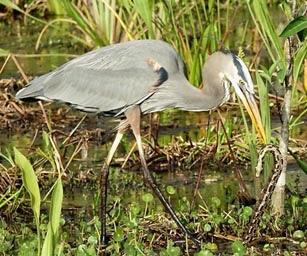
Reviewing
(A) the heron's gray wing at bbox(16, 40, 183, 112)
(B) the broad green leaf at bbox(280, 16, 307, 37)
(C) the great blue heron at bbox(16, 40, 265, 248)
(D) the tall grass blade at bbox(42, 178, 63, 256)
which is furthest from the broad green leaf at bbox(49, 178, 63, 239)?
(A) the heron's gray wing at bbox(16, 40, 183, 112)

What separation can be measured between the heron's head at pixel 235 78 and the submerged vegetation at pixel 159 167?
0.18 ft

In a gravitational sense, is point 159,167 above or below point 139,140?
below

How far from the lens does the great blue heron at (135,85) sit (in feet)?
19.1

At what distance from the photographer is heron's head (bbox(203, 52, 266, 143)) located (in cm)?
554

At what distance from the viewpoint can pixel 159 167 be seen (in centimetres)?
707

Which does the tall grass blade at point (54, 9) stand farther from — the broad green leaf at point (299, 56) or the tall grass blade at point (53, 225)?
the tall grass blade at point (53, 225)

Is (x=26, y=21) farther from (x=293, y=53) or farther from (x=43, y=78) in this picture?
(x=293, y=53)

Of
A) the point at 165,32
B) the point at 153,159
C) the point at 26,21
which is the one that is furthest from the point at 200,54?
the point at 26,21

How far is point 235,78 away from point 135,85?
23.4 inches

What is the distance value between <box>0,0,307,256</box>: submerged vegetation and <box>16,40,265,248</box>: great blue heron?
6.9 inches

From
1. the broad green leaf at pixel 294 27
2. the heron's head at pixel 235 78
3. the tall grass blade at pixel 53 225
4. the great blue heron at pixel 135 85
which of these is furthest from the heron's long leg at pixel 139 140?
the tall grass blade at pixel 53 225

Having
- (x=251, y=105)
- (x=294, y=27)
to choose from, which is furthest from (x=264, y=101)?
(x=294, y=27)

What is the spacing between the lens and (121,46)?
5980 millimetres

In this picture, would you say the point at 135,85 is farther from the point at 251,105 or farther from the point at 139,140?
the point at 251,105
